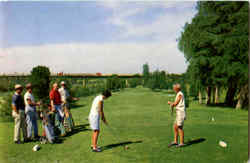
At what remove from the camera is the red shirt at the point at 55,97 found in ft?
31.7

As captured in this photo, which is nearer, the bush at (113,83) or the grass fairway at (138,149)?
the grass fairway at (138,149)

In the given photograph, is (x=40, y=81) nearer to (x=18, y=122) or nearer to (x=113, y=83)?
(x=18, y=122)

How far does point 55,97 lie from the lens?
979 cm

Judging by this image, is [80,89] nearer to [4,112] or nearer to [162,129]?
[4,112]

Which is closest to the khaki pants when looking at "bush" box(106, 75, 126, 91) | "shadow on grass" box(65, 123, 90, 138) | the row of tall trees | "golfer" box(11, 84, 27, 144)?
"golfer" box(11, 84, 27, 144)

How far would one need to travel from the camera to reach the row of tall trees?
19016 millimetres

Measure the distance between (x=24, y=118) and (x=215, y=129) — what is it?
8.90 metres

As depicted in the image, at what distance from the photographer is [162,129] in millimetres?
11477

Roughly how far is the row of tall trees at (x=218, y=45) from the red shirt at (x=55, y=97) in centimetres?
1437

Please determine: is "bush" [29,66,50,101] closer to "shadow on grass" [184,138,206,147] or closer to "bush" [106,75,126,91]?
"shadow on grass" [184,138,206,147]

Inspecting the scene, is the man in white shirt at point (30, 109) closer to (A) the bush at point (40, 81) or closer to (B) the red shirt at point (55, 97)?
(B) the red shirt at point (55, 97)

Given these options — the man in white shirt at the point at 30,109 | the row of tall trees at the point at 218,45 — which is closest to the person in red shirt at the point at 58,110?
the man in white shirt at the point at 30,109

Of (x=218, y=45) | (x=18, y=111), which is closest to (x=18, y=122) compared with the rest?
(x=18, y=111)

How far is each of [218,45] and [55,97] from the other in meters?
15.7
